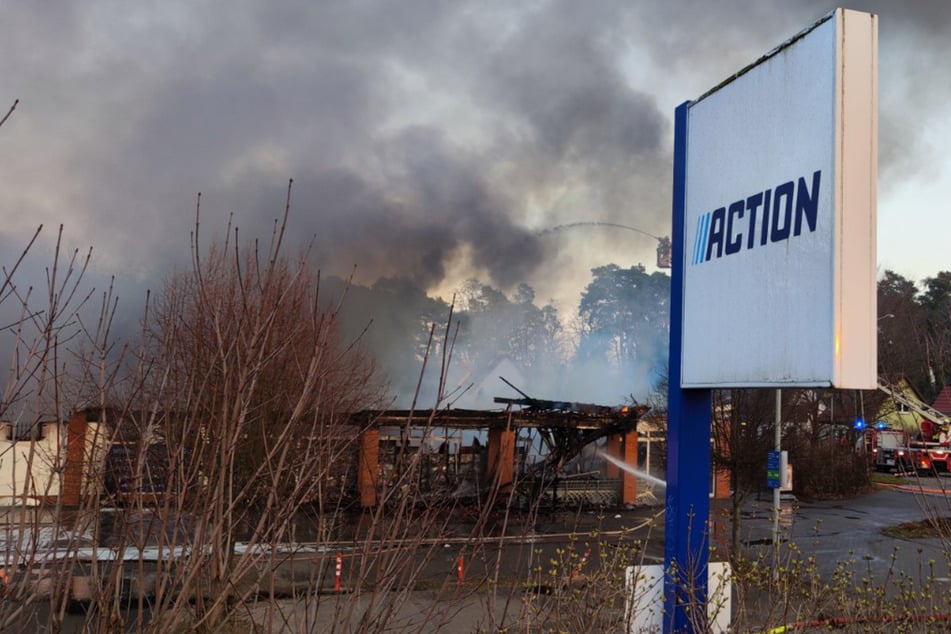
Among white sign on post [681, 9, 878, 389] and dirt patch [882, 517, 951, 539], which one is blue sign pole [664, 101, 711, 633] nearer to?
white sign on post [681, 9, 878, 389]

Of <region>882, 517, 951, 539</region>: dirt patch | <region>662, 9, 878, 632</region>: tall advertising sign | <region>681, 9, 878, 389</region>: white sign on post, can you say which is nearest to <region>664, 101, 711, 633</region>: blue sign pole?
<region>662, 9, 878, 632</region>: tall advertising sign

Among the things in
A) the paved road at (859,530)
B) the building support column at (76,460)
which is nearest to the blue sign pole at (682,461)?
the building support column at (76,460)

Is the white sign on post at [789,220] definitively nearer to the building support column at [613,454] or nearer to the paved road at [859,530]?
the paved road at [859,530]

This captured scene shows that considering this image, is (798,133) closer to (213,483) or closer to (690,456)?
(690,456)

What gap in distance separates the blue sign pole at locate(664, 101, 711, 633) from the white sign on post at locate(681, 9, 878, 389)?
151 millimetres

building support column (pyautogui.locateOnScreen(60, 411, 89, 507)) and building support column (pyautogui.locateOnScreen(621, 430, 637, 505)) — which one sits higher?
building support column (pyautogui.locateOnScreen(60, 411, 89, 507))

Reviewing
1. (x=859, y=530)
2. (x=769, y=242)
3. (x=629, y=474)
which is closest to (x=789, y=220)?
(x=769, y=242)

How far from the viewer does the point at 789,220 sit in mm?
5535

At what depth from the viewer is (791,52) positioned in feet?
18.5

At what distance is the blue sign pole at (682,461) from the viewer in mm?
6059

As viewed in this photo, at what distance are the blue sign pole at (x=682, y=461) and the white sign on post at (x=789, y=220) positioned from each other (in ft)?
0.50

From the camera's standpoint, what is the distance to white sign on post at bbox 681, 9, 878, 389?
16.7 feet

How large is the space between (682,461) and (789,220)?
2104 millimetres

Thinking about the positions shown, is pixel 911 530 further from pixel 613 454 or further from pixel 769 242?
pixel 769 242
